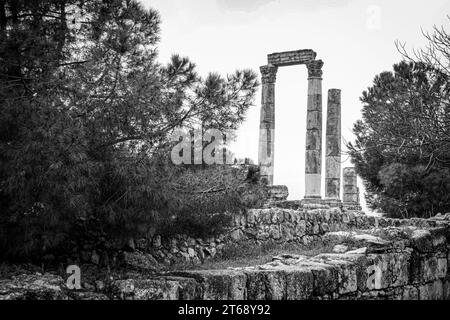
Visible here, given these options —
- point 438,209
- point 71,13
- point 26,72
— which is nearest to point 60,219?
point 26,72

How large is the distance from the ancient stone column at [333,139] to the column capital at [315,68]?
3.50 feet

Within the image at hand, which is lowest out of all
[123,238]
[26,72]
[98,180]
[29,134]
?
[123,238]

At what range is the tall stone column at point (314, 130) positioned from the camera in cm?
2545

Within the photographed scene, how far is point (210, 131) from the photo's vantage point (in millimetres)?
10344

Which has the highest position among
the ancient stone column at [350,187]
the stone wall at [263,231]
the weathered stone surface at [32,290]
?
the ancient stone column at [350,187]

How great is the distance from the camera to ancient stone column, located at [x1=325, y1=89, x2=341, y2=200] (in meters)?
25.7

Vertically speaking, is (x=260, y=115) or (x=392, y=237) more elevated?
(x=260, y=115)

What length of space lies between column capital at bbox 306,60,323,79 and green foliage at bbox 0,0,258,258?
49.6 ft

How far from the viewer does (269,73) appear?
26906 millimetres

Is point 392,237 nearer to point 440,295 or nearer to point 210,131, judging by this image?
point 440,295

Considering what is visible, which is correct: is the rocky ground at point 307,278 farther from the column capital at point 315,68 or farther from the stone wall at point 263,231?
the column capital at point 315,68

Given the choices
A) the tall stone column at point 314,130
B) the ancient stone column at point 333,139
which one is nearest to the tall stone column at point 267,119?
the tall stone column at point 314,130

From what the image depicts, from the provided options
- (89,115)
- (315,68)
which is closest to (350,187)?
(315,68)

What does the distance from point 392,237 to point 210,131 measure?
12.1ft
